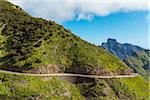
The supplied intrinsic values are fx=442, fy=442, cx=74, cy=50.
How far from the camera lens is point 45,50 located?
126438mm

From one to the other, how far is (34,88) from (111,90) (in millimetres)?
22684

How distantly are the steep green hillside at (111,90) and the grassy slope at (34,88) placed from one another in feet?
9.61

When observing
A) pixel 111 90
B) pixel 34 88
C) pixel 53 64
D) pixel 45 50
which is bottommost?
pixel 34 88

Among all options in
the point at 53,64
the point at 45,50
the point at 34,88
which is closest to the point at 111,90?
the point at 53,64

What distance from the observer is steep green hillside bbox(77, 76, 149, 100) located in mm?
119812

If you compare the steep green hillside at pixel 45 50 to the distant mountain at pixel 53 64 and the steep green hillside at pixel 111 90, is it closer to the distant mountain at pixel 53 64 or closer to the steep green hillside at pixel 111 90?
the distant mountain at pixel 53 64

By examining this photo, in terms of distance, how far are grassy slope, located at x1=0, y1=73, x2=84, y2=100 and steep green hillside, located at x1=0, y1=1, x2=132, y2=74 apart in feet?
14.2

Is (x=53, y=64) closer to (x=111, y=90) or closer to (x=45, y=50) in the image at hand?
(x=45, y=50)

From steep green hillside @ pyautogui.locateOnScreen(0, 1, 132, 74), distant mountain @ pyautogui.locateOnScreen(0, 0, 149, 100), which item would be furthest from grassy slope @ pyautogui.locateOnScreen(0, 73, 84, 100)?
steep green hillside @ pyautogui.locateOnScreen(0, 1, 132, 74)

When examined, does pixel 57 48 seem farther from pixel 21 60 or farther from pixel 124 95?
pixel 124 95

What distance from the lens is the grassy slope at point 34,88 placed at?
109375mm

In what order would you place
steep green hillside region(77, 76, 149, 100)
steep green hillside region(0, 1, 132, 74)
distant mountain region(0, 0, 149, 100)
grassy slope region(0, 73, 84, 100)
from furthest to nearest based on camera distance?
steep green hillside region(0, 1, 132, 74) → steep green hillside region(77, 76, 149, 100) → distant mountain region(0, 0, 149, 100) → grassy slope region(0, 73, 84, 100)

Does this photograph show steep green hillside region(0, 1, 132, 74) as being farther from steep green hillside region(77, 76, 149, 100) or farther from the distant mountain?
steep green hillside region(77, 76, 149, 100)

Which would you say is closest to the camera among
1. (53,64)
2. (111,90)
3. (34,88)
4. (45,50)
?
(34,88)
